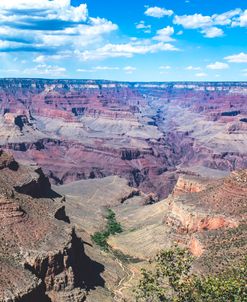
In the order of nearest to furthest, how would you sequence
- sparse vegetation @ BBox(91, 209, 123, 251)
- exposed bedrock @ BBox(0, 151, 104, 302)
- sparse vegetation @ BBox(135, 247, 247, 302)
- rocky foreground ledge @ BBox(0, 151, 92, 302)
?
sparse vegetation @ BBox(135, 247, 247, 302) < rocky foreground ledge @ BBox(0, 151, 92, 302) < exposed bedrock @ BBox(0, 151, 104, 302) < sparse vegetation @ BBox(91, 209, 123, 251)

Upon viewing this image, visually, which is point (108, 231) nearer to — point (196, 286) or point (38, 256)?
point (38, 256)

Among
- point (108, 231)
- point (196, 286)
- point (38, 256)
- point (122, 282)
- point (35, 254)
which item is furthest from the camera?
point (108, 231)

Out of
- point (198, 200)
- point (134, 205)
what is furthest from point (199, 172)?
point (198, 200)

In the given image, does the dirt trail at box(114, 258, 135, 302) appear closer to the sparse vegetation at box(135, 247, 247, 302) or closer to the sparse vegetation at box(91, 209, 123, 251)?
the sparse vegetation at box(91, 209, 123, 251)

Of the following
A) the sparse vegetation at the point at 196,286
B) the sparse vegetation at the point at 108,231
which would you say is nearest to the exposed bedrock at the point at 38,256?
→ the sparse vegetation at the point at 196,286

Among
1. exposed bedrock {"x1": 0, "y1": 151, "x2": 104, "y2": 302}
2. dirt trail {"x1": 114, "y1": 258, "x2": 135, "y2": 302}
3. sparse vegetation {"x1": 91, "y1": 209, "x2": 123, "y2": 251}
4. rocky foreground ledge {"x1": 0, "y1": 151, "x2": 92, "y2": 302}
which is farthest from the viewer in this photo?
sparse vegetation {"x1": 91, "y1": 209, "x2": 123, "y2": 251}

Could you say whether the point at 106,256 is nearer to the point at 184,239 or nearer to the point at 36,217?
the point at 184,239

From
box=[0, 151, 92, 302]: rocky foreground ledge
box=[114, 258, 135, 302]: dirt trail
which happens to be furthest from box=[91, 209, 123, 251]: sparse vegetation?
box=[0, 151, 92, 302]: rocky foreground ledge

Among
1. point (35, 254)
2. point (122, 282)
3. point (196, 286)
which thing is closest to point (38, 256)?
point (35, 254)
